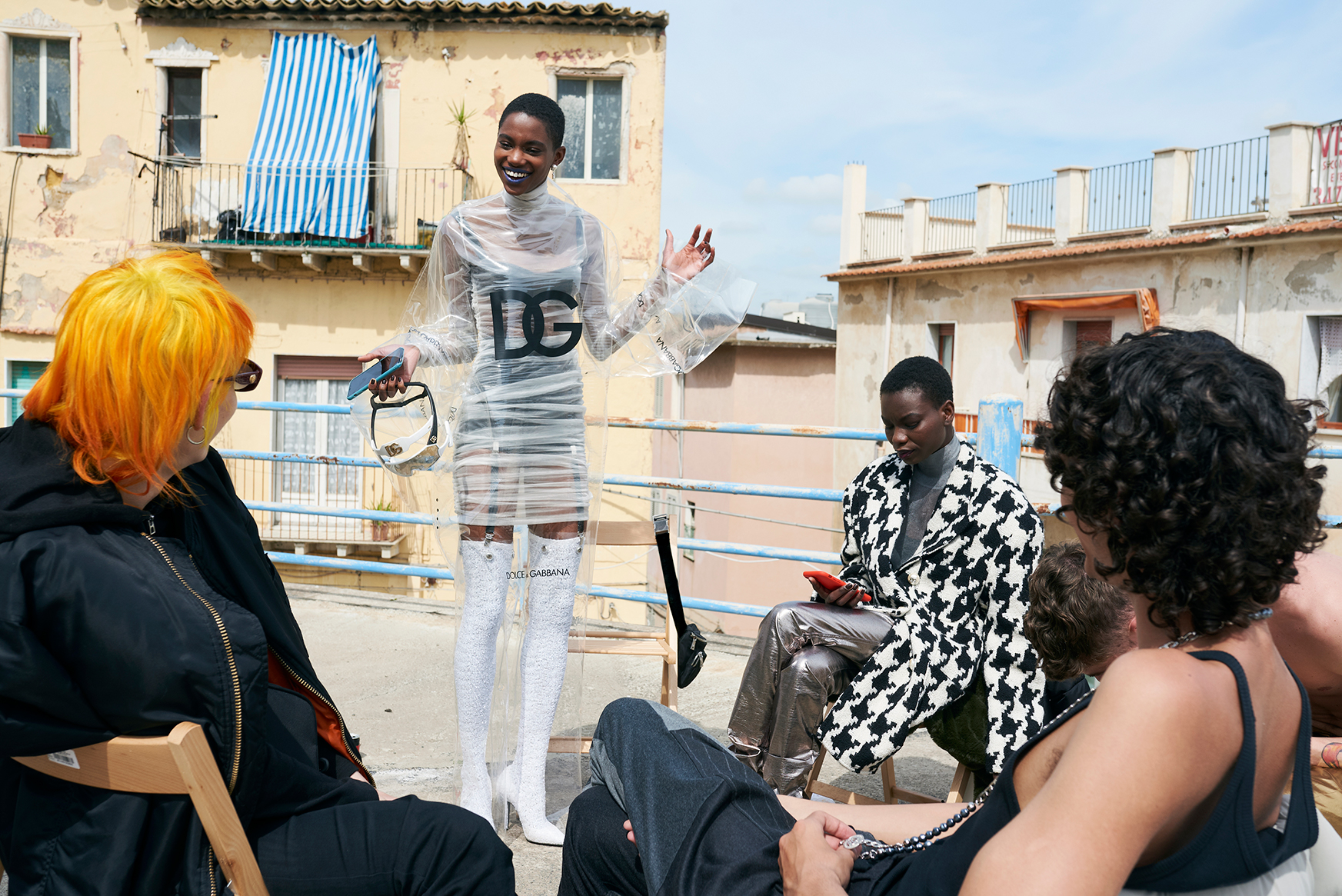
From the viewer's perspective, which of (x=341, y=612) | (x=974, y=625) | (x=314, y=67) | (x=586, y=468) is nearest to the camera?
(x=974, y=625)

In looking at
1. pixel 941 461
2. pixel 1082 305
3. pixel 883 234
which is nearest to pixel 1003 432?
A: pixel 941 461

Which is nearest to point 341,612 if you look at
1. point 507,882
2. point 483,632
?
point 483,632

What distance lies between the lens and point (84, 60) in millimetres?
12070

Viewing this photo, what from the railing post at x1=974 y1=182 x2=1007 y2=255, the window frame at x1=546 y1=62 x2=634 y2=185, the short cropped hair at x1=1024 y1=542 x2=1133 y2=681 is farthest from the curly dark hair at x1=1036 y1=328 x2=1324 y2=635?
the railing post at x1=974 y1=182 x2=1007 y2=255

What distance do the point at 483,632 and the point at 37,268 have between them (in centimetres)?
1202

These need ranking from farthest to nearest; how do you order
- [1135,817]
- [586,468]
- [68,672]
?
1. [586,468]
2. [68,672]
3. [1135,817]

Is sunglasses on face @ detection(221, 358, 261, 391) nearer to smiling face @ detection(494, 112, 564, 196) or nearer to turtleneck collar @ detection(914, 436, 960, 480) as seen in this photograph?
smiling face @ detection(494, 112, 564, 196)

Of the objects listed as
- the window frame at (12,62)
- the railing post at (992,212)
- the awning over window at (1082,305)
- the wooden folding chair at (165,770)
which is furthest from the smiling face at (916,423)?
the railing post at (992,212)

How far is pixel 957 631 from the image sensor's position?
2641 mm

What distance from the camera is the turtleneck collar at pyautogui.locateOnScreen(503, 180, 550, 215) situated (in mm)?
2738

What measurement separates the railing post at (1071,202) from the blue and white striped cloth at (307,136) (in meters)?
12.3

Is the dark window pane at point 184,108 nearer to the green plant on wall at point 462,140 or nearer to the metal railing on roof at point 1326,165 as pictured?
the green plant on wall at point 462,140

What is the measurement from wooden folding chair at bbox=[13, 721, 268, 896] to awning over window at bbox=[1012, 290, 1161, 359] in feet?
52.2

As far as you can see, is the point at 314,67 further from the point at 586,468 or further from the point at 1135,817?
the point at 1135,817
